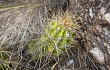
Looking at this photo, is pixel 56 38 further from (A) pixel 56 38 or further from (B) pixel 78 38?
(B) pixel 78 38

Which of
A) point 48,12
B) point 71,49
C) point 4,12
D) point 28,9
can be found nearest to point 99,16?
point 71,49

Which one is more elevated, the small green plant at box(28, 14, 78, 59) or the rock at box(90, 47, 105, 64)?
the small green plant at box(28, 14, 78, 59)

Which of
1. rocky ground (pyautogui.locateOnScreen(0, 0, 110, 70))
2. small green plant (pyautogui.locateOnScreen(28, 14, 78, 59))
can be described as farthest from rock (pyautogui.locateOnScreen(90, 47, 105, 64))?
small green plant (pyautogui.locateOnScreen(28, 14, 78, 59))

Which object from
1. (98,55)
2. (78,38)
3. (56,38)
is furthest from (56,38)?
(98,55)

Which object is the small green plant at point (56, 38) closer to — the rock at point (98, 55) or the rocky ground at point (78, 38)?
the rocky ground at point (78, 38)

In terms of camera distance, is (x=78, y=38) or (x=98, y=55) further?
(x=78, y=38)

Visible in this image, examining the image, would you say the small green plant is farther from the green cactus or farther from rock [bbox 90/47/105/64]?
rock [bbox 90/47/105/64]

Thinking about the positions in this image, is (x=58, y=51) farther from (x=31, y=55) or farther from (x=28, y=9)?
(x=28, y=9)

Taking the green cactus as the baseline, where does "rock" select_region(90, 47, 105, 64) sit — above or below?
below
